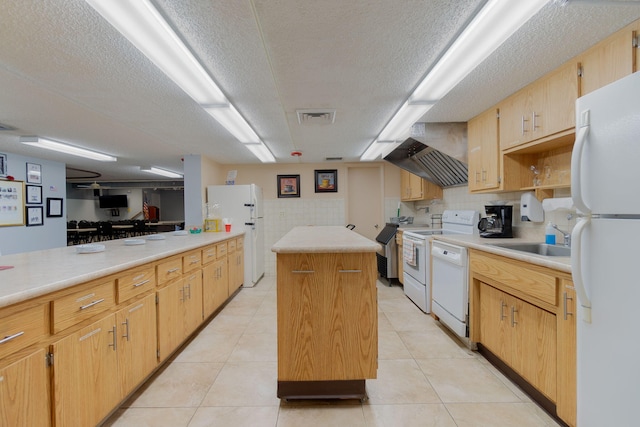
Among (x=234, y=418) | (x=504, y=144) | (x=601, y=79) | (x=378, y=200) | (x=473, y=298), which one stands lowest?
(x=234, y=418)

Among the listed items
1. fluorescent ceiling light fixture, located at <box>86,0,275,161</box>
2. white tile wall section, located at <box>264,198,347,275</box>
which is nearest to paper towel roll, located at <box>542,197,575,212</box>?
fluorescent ceiling light fixture, located at <box>86,0,275,161</box>

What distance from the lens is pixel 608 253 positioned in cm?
114

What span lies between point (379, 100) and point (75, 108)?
2.72 m

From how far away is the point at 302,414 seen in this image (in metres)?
1.68

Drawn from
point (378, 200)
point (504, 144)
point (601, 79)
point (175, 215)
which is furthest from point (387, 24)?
point (175, 215)

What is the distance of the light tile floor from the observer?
163cm

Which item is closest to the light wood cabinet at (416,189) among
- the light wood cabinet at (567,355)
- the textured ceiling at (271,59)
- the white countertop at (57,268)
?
the textured ceiling at (271,59)

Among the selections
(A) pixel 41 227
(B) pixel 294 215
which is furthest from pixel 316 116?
(A) pixel 41 227

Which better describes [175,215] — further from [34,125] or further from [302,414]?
[302,414]

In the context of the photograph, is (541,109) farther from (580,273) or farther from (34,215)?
(34,215)

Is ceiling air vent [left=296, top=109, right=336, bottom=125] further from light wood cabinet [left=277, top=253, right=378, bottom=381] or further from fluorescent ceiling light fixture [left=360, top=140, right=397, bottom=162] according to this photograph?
light wood cabinet [left=277, top=253, right=378, bottom=381]

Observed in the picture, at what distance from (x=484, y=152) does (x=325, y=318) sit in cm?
226

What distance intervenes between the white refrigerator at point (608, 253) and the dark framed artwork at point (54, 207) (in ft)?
21.9

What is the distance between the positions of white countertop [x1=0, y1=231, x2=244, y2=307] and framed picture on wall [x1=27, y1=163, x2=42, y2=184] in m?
3.49
